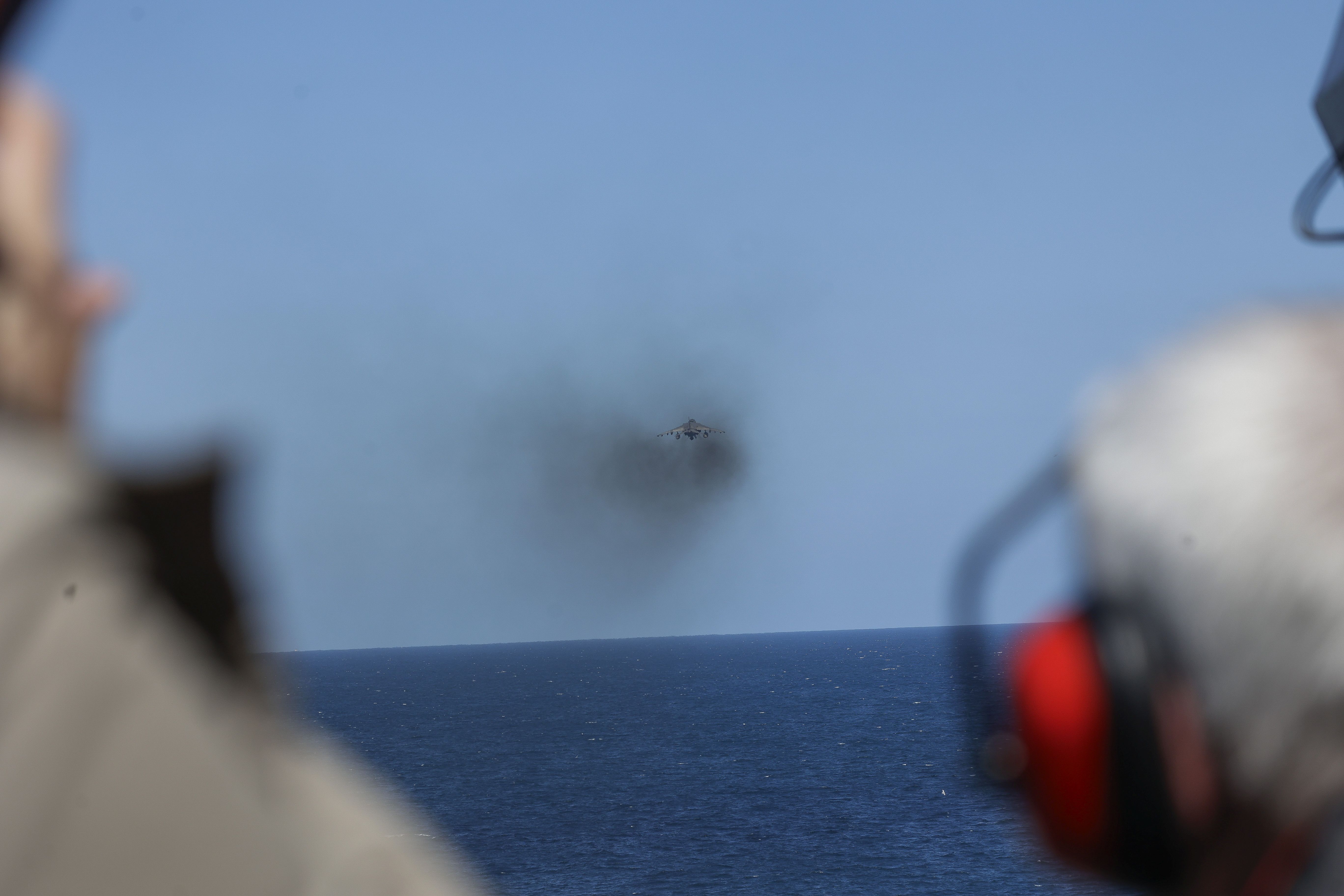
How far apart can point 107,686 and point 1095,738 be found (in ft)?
3.74

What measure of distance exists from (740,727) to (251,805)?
459 feet

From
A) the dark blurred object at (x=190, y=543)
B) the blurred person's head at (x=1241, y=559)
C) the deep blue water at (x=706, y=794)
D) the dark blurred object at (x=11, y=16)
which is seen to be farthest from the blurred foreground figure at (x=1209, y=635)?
the deep blue water at (x=706, y=794)

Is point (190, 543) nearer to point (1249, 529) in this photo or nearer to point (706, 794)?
point (1249, 529)

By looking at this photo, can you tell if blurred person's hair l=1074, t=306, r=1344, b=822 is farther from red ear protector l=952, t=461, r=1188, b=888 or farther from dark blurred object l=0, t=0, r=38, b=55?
dark blurred object l=0, t=0, r=38, b=55

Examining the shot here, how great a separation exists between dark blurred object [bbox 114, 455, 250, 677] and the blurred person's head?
1.01 metres

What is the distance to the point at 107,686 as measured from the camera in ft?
3.13

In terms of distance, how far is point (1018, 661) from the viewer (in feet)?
4.82

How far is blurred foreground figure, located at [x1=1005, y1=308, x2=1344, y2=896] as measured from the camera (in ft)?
3.82

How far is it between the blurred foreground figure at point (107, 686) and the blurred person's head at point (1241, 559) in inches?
34.7

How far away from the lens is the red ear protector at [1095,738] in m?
1.32

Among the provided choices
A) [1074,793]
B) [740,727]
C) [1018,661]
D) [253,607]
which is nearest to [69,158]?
[253,607]

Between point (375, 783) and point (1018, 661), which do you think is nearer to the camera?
point (375, 783)

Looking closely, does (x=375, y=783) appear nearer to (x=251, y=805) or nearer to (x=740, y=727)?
(x=251, y=805)

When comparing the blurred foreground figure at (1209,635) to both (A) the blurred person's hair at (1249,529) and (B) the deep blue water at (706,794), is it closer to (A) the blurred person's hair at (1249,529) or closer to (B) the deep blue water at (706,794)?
(A) the blurred person's hair at (1249,529)
